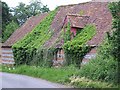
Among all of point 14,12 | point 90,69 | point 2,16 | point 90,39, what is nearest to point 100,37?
point 90,39

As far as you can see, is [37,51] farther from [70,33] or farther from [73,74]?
[73,74]

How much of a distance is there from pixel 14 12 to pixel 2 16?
967 centimetres

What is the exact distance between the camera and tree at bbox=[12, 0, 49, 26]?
257 feet

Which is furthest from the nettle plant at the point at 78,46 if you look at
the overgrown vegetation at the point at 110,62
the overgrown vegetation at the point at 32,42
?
the overgrown vegetation at the point at 32,42

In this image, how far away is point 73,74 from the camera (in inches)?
964

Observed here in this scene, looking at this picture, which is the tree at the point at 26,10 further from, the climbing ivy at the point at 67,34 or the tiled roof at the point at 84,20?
the climbing ivy at the point at 67,34

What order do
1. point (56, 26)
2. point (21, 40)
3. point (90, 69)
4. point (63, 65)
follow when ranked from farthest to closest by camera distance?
point (21, 40) → point (56, 26) → point (63, 65) → point (90, 69)

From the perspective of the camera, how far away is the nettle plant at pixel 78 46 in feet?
95.5

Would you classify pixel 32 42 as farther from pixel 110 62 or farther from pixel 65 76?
pixel 110 62

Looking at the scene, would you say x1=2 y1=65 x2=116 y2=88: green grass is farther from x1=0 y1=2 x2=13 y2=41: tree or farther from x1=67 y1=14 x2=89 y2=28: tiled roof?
x1=0 y1=2 x2=13 y2=41: tree

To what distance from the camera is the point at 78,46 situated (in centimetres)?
2941

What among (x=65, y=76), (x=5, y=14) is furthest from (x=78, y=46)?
(x=5, y=14)

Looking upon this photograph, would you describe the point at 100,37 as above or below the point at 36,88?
above

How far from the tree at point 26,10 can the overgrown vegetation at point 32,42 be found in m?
36.8
